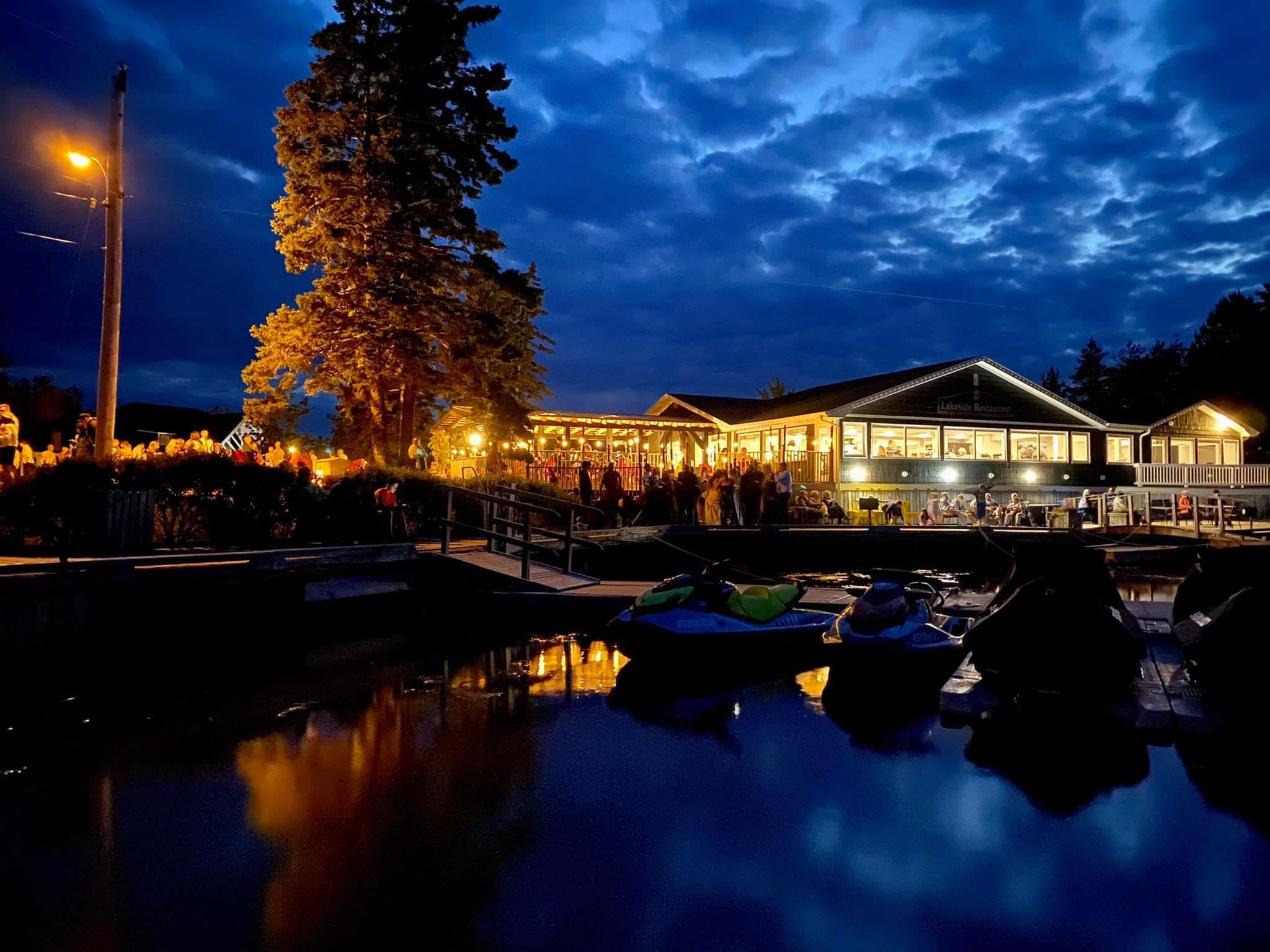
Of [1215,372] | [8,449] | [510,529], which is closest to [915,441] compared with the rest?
[510,529]

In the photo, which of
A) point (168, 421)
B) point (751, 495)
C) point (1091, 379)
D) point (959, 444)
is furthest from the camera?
point (1091, 379)

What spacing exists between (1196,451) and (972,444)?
13346mm

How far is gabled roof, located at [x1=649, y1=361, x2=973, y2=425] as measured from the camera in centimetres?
2855

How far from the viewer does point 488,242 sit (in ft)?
72.7

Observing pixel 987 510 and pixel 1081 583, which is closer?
pixel 1081 583

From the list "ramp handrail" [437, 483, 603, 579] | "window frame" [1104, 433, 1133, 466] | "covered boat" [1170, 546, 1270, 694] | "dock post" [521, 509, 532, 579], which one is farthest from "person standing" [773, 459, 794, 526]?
"window frame" [1104, 433, 1133, 466]

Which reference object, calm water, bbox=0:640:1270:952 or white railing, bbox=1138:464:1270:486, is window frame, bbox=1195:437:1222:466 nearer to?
white railing, bbox=1138:464:1270:486

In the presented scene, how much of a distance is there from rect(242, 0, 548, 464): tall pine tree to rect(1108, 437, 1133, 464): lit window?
25381 mm

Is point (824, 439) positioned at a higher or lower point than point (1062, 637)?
higher

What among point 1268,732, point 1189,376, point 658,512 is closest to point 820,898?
point 1268,732

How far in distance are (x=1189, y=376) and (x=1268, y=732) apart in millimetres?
70012

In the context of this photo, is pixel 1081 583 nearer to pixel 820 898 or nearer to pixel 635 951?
pixel 820 898

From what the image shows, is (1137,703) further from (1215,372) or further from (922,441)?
(1215,372)

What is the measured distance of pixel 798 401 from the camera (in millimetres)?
32906
